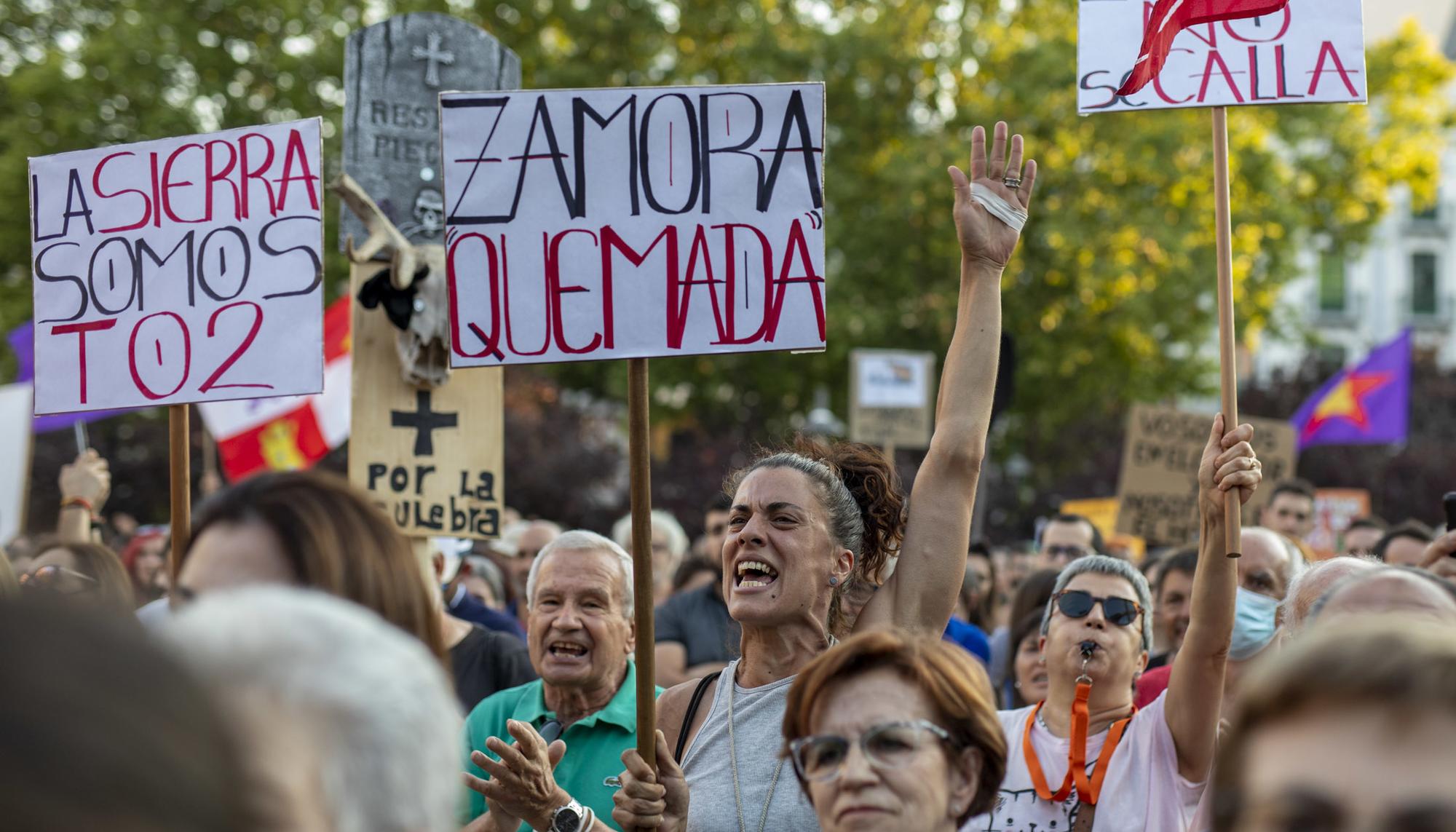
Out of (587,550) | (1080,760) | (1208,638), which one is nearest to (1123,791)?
(1080,760)

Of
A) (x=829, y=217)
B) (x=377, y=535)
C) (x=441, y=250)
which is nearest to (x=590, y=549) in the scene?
(x=441, y=250)

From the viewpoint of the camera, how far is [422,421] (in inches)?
228

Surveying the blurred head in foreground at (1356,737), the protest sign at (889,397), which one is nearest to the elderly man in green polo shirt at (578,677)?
the blurred head in foreground at (1356,737)

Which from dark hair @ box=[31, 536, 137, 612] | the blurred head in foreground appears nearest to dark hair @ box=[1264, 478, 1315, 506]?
dark hair @ box=[31, 536, 137, 612]

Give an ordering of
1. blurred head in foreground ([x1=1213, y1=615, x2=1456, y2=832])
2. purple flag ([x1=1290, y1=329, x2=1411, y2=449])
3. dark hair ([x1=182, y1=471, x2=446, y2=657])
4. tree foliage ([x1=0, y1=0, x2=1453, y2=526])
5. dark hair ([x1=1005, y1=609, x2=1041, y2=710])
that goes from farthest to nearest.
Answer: tree foliage ([x1=0, y1=0, x2=1453, y2=526]) < purple flag ([x1=1290, y1=329, x2=1411, y2=449]) < dark hair ([x1=1005, y1=609, x2=1041, y2=710]) < dark hair ([x1=182, y1=471, x2=446, y2=657]) < blurred head in foreground ([x1=1213, y1=615, x2=1456, y2=832])

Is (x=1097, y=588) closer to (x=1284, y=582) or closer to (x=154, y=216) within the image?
(x=1284, y=582)

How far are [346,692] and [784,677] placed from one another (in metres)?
2.06

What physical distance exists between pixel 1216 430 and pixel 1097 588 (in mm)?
772

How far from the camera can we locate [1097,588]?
4.35 meters

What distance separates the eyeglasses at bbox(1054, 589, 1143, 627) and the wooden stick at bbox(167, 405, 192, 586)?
7.31ft

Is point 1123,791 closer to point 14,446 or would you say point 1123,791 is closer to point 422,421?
point 422,421

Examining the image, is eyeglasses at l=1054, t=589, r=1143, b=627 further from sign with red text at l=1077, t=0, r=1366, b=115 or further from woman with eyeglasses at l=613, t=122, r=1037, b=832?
sign with red text at l=1077, t=0, r=1366, b=115

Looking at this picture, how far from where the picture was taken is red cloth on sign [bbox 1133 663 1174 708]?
15.9ft

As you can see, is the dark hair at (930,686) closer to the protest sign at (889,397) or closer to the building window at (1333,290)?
the protest sign at (889,397)
